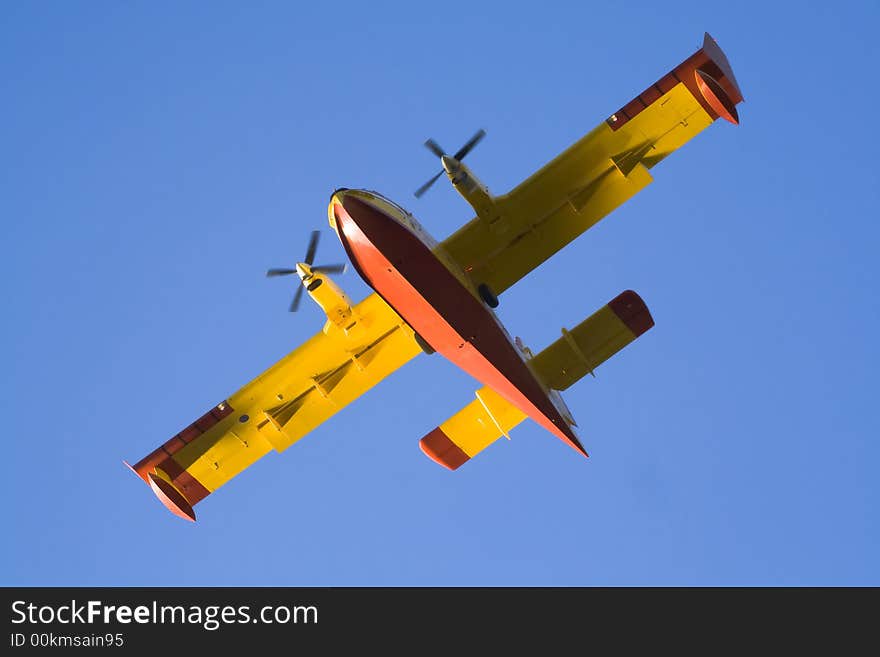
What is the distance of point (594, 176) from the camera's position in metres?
26.0

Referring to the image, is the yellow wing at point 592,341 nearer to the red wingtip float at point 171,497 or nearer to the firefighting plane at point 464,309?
the firefighting plane at point 464,309

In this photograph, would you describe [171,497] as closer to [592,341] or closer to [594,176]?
[592,341]

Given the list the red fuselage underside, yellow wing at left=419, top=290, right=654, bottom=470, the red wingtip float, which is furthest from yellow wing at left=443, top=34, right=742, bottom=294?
the red wingtip float

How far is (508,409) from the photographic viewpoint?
28062 mm

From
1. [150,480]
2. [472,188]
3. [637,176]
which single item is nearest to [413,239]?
[472,188]

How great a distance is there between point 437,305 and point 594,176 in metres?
4.56

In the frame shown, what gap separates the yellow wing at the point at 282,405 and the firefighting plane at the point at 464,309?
0.09 ft

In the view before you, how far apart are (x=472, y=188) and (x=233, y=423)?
26.5 ft

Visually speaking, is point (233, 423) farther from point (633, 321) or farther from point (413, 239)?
point (633, 321)

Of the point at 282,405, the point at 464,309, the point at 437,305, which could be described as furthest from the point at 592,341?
the point at 282,405

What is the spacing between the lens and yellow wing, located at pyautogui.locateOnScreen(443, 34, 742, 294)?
2555 centimetres

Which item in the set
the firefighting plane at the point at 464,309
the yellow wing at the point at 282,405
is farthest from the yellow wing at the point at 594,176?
the yellow wing at the point at 282,405

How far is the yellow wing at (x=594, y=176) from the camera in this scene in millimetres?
25547

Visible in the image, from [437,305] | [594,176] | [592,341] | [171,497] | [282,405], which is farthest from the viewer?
[171,497]
